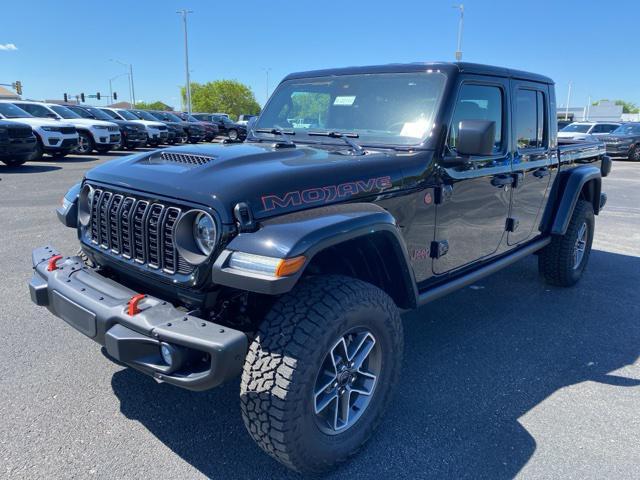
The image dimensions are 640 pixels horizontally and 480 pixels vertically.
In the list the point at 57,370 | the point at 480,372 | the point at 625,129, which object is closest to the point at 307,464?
the point at 480,372

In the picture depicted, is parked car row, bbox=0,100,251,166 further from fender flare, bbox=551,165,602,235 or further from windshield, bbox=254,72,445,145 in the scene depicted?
fender flare, bbox=551,165,602,235

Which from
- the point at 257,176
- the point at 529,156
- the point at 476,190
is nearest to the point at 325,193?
the point at 257,176

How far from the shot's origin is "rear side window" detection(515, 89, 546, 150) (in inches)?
160

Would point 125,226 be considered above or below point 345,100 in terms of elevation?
below

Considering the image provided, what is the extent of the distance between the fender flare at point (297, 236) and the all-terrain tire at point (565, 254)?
9.73 feet

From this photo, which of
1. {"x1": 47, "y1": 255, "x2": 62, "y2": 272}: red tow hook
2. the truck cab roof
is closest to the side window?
the truck cab roof

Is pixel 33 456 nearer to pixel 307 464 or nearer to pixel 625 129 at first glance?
pixel 307 464

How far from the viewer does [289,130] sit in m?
3.80

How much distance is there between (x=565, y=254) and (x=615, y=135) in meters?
19.6

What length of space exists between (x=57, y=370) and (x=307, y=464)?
1880 mm

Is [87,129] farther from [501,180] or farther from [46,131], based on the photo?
[501,180]

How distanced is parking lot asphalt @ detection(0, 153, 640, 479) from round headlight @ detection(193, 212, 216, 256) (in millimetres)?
1061

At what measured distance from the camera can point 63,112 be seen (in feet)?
56.3

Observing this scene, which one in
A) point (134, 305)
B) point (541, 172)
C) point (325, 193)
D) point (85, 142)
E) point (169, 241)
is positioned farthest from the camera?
point (85, 142)
